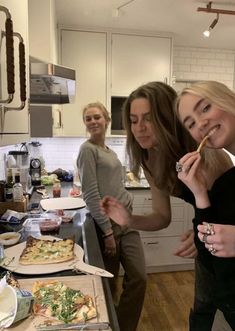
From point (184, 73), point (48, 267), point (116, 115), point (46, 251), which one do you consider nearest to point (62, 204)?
point (46, 251)

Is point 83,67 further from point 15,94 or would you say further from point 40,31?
point 15,94

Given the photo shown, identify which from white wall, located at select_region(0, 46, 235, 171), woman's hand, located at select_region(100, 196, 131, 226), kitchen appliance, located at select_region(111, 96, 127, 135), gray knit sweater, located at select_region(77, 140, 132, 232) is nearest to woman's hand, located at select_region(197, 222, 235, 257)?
woman's hand, located at select_region(100, 196, 131, 226)

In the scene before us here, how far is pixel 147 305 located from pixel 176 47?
3.01 meters

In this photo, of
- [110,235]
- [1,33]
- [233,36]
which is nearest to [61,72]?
[1,33]

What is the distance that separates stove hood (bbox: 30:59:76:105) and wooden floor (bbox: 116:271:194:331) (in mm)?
1853

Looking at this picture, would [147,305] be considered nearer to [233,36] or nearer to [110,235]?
[110,235]

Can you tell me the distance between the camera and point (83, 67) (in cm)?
328

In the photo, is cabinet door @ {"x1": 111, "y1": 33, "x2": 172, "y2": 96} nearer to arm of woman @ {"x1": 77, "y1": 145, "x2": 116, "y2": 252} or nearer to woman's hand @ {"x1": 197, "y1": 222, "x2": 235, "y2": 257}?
arm of woman @ {"x1": 77, "y1": 145, "x2": 116, "y2": 252}

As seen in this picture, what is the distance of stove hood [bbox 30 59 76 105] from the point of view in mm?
1380

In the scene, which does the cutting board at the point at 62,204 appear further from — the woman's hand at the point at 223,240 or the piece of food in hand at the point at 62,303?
the woman's hand at the point at 223,240

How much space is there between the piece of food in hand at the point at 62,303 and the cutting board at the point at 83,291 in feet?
0.07

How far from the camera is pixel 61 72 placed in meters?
1.46

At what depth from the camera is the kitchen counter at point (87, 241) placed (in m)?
0.99

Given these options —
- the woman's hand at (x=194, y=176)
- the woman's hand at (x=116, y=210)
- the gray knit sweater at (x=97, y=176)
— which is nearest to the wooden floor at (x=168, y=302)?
the gray knit sweater at (x=97, y=176)
